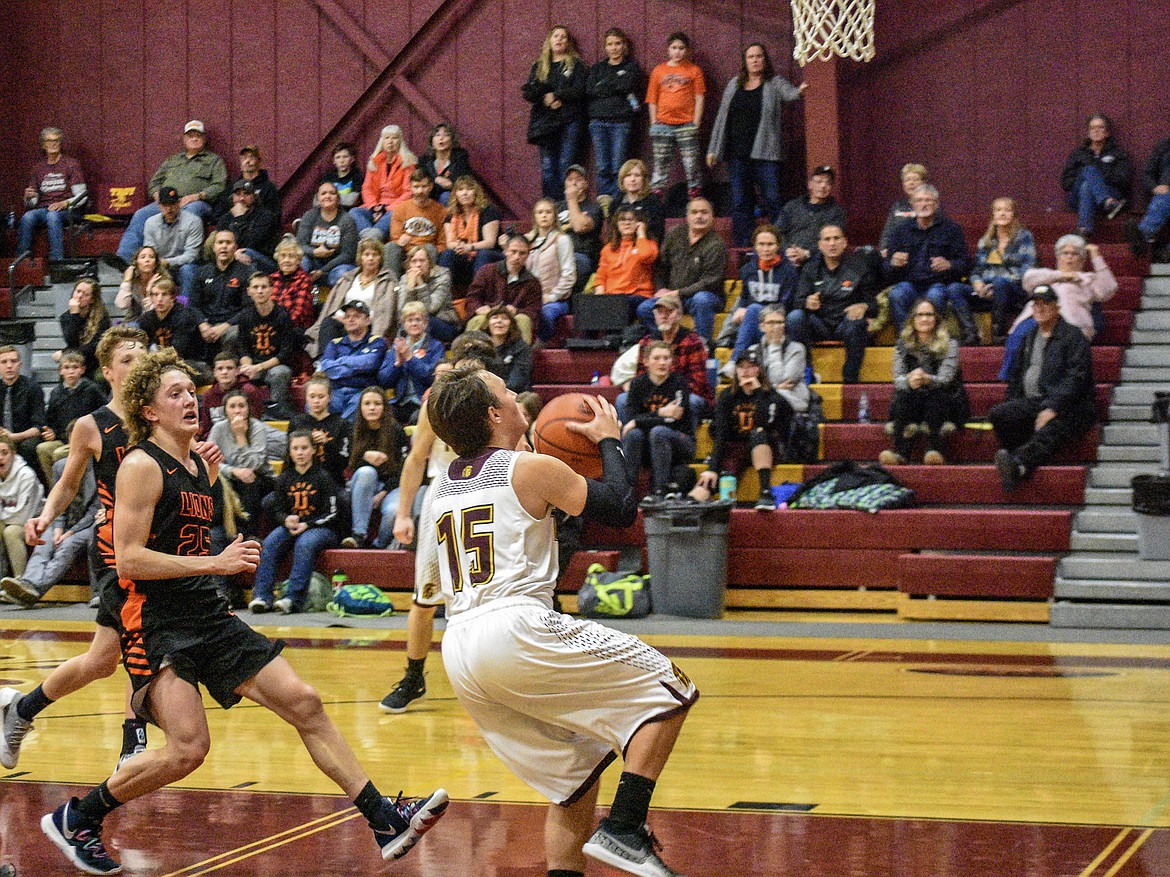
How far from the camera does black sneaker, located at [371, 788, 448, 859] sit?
169 inches

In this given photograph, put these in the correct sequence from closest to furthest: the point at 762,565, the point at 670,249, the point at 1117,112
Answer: the point at 762,565 < the point at 670,249 < the point at 1117,112

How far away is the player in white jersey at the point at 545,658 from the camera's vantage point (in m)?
3.84

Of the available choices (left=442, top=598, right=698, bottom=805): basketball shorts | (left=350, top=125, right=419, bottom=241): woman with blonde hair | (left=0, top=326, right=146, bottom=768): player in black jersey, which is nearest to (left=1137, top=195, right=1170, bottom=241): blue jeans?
(left=350, top=125, right=419, bottom=241): woman with blonde hair

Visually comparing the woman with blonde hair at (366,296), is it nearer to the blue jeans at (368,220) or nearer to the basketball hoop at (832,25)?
the blue jeans at (368,220)

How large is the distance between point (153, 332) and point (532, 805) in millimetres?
8472

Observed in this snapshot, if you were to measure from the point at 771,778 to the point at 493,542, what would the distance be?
195cm

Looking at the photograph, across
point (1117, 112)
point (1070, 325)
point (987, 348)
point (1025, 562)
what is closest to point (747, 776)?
point (1025, 562)

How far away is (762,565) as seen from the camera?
10273 millimetres

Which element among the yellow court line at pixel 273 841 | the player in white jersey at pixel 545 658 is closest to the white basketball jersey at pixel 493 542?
the player in white jersey at pixel 545 658

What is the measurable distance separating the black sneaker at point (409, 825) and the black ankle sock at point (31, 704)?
1.59 metres

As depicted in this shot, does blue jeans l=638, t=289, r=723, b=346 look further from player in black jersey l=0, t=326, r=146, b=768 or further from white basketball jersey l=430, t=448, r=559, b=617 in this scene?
white basketball jersey l=430, t=448, r=559, b=617

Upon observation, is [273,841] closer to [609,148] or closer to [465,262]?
[465,262]

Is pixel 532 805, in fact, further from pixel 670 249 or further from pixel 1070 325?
pixel 670 249

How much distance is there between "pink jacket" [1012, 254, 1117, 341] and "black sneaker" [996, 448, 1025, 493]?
1.23 m
